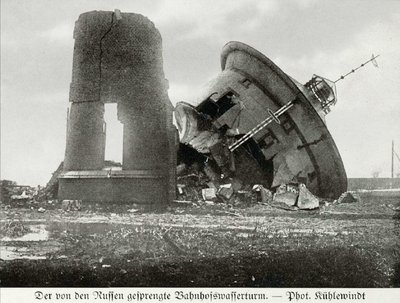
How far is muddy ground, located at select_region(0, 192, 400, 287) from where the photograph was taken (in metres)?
4.16

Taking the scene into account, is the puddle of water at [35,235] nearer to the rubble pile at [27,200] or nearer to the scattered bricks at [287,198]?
the rubble pile at [27,200]

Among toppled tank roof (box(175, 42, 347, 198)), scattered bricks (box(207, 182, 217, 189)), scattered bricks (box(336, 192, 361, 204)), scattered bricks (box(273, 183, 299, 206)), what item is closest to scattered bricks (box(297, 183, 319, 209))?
scattered bricks (box(273, 183, 299, 206))

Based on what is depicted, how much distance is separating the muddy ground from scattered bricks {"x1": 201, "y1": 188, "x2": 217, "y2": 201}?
135 inches

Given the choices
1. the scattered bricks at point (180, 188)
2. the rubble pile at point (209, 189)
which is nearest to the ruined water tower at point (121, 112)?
the scattered bricks at point (180, 188)

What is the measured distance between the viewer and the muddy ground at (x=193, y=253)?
13.6ft

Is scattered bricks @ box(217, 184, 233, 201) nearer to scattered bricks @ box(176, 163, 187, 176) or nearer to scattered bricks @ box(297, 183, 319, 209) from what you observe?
scattered bricks @ box(176, 163, 187, 176)

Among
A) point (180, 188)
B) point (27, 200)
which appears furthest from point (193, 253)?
point (27, 200)

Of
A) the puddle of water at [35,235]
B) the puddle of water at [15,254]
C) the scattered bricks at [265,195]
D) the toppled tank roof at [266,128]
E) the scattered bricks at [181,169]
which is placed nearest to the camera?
the puddle of water at [15,254]

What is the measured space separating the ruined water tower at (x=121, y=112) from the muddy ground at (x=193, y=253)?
1.91 m

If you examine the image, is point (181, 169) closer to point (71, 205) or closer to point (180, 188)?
point (180, 188)

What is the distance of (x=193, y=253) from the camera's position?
4738 mm

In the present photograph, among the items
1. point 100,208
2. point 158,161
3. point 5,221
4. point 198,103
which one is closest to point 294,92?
point 198,103

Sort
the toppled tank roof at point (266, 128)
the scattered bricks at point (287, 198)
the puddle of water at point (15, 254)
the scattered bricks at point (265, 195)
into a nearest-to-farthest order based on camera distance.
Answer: the puddle of water at point (15, 254), the scattered bricks at point (287, 198), the scattered bricks at point (265, 195), the toppled tank roof at point (266, 128)

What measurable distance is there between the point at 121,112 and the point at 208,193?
325 centimetres
